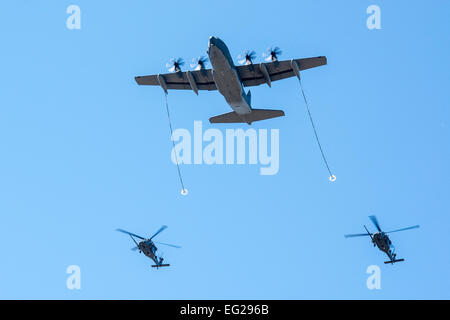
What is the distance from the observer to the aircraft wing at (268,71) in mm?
49031

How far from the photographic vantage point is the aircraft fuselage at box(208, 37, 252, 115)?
45188 millimetres

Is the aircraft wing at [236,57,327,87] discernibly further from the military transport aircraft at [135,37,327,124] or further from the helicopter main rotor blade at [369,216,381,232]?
the helicopter main rotor blade at [369,216,381,232]

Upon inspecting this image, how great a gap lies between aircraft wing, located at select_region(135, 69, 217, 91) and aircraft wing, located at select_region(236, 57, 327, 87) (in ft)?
8.68

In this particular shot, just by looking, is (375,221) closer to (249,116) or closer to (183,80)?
(249,116)

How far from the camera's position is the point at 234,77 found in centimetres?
4744

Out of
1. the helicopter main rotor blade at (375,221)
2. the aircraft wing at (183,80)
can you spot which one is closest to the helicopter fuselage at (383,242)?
the helicopter main rotor blade at (375,221)

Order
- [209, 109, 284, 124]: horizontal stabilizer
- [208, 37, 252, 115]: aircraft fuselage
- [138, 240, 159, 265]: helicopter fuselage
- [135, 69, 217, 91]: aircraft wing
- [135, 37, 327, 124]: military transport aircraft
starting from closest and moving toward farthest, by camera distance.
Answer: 1. [208, 37, 252, 115]: aircraft fuselage
2. [135, 37, 327, 124]: military transport aircraft
3. [209, 109, 284, 124]: horizontal stabilizer
4. [135, 69, 217, 91]: aircraft wing
5. [138, 240, 159, 265]: helicopter fuselage

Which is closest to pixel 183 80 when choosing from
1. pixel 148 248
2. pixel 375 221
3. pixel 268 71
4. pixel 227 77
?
pixel 227 77

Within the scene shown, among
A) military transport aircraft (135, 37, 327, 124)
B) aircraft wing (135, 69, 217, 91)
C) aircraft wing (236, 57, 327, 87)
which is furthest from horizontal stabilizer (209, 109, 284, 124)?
aircraft wing (135, 69, 217, 91)
